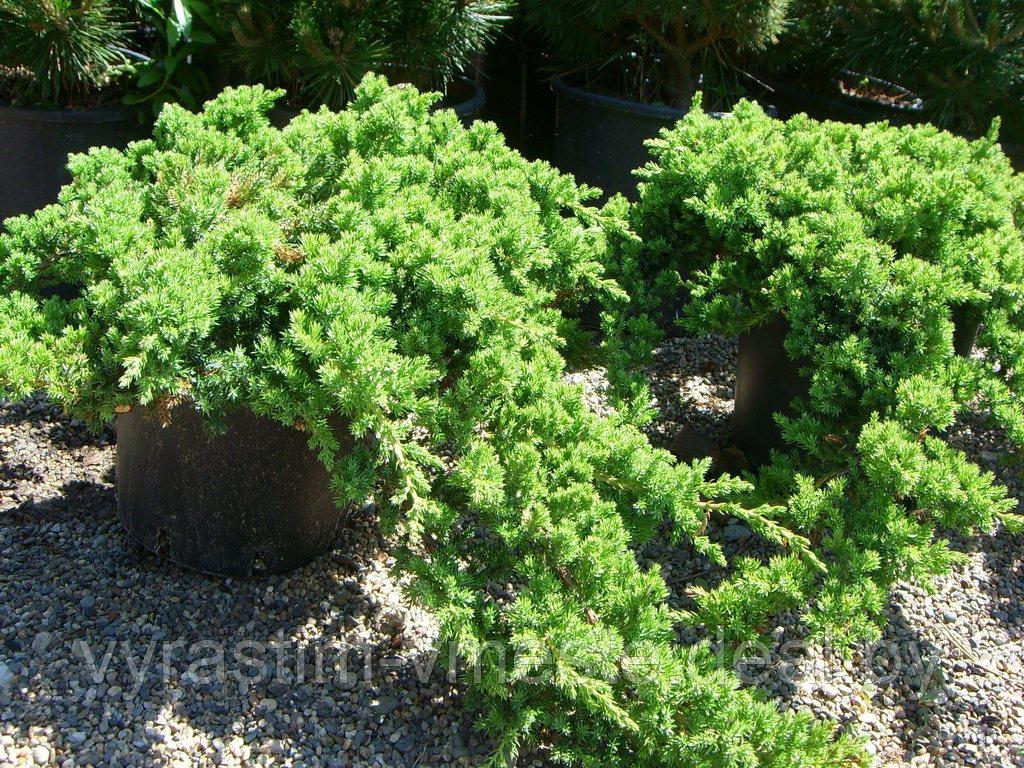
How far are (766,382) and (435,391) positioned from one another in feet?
3.89

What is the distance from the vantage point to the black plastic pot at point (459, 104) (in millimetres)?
3322

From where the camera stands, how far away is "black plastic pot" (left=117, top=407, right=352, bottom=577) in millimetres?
2141

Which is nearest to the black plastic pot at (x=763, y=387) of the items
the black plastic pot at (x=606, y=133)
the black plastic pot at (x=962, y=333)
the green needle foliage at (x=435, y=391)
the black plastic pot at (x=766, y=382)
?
the black plastic pot at (x=766, y=382)

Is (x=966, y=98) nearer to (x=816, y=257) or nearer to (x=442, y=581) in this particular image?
(x=816, y=257)

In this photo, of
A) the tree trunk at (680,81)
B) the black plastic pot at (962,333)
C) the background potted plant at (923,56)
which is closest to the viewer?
the black plastic pot at (962,333)

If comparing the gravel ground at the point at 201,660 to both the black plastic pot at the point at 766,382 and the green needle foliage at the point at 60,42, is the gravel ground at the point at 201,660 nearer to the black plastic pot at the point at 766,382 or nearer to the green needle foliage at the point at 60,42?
the black plastic pot at the point at 766,382

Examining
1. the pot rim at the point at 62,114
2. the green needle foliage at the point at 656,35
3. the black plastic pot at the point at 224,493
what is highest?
the green needle foliage at the point at 656,35

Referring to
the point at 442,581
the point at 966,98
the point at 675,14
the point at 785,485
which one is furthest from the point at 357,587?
the point at 966,98

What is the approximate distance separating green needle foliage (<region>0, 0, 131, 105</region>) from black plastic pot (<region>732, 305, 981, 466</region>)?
212 cm

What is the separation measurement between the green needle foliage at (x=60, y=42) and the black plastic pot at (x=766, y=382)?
212 cm

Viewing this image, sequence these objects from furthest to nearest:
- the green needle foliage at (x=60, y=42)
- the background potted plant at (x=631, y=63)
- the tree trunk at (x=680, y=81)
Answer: the tree trunk at (x=680, y=81), the background potted plant at (x=631, y=63), the green needle foliage at (x=60, y=42)

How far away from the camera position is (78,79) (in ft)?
10.7

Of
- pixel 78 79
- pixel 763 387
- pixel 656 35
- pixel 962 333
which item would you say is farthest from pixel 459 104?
pixel 962 333

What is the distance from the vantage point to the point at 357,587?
235 centimetres
